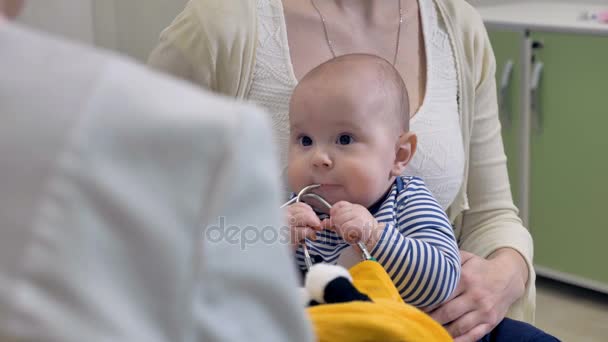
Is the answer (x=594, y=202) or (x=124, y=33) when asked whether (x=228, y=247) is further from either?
(x=594, y=202)

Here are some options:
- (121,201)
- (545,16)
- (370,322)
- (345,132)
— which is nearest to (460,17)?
(345,132)

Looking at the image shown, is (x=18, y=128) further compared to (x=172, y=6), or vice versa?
(x=172, y=6)

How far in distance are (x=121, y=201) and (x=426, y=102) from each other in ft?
3.61

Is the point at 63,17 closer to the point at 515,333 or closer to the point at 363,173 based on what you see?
the point at 363,173

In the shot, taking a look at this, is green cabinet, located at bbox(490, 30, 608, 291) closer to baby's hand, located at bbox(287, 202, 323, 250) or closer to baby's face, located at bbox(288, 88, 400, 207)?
baby's face, located at bbox(288, 88, 400, 207)

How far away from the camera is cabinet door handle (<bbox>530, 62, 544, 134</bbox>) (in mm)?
2889

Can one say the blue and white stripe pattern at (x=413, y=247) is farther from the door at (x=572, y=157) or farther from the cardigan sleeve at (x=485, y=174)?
the door at (x=572, y=157)

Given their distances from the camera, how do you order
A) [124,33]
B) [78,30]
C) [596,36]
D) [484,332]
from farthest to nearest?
[596,36]
[124,33]
[78,30]
[484,332]

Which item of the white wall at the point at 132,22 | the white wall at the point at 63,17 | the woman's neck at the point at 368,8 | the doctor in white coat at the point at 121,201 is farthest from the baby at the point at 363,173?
the white wall at the point at 132,22

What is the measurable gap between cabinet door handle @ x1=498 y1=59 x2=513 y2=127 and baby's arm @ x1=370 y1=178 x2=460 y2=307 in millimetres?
1805

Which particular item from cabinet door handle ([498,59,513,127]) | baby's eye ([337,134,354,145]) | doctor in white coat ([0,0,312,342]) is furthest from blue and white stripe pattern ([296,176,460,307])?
cabinet door handle ([498,59,513,127])

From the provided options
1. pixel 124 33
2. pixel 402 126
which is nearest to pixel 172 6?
pixel 124 33

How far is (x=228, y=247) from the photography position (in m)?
0.41

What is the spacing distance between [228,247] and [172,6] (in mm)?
2054
